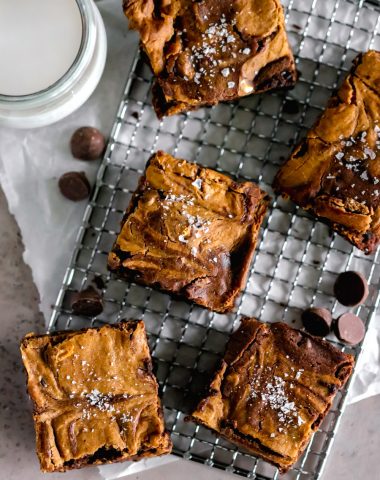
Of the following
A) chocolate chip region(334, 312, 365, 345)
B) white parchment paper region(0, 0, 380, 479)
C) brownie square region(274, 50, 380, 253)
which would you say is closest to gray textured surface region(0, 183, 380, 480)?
white parchment paper region(0, 0, 380, 479)

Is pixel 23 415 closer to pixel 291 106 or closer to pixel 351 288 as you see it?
pixel 351 288

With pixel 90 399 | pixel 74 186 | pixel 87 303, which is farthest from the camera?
pixel 74 186

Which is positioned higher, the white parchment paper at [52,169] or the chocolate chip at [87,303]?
the white parchment paper at [52,169]

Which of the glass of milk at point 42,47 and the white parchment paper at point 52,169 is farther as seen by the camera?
the white parchment paper at point 52,169

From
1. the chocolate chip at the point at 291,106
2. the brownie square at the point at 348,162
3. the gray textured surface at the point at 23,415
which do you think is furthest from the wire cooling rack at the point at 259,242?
the brownie square at the point at 348,162

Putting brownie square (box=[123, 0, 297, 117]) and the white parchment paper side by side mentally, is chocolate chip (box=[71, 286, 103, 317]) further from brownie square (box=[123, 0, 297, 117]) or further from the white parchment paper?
brownie square (box=[123, 0, 297, 117])

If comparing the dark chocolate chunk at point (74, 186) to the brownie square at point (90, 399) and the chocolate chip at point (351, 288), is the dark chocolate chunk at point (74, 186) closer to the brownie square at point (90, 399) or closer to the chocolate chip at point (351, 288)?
the brownie square at point (90, 399)

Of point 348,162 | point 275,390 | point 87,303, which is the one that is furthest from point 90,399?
point 348,162
